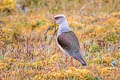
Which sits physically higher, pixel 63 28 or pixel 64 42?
pixel 63 28

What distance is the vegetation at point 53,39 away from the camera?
6859mm

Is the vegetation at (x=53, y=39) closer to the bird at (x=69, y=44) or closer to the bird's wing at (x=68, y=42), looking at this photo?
the bird at (x=69, y=44)

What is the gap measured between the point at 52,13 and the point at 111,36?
2817mm

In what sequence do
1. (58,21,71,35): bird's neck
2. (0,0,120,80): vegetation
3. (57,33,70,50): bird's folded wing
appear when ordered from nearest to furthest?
(0,0,120,80): vegetation → (57,33,70,50): bird's folded wing → (58,21,71,35): bird's neck

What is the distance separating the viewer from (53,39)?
9.62 meters

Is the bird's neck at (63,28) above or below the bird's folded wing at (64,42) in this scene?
above

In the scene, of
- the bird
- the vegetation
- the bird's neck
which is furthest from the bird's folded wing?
the vegetation

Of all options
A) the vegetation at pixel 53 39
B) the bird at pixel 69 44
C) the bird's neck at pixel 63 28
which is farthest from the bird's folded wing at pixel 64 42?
the vegetation at pixel 53 39

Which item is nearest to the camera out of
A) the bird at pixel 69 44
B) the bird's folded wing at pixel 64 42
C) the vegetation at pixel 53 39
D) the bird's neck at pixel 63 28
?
the vegetation at pixel 53 39

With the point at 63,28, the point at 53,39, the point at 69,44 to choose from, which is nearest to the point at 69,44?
the point at 69,44

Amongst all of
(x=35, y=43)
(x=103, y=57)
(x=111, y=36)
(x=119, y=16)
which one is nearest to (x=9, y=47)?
(x=35, y=43)

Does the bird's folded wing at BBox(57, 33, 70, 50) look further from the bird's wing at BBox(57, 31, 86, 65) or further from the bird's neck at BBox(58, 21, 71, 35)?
the bird's neck at BBox(58, 21, 71, 35)

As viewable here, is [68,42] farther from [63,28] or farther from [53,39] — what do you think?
[53,39]

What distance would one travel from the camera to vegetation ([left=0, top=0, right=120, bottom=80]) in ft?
22.5
